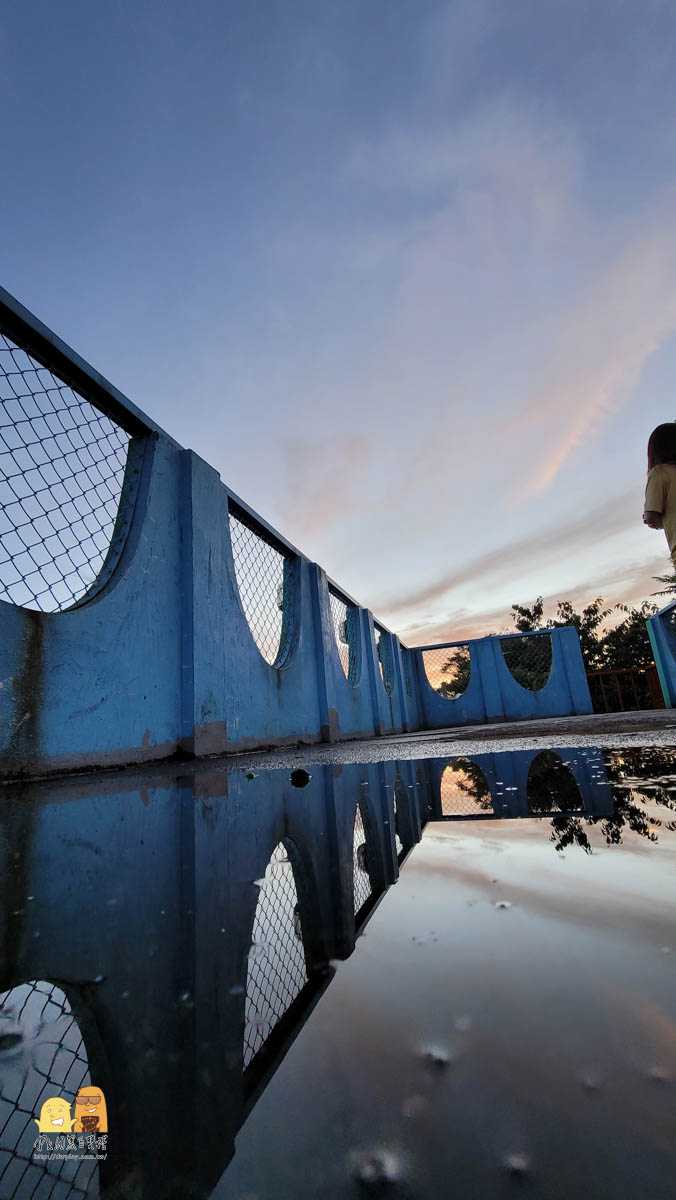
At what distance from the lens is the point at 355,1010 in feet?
1.32

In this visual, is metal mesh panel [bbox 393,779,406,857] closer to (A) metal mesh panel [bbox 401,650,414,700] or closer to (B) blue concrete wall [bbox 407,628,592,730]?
(A) metal mesh panel [bbox 401,650,414,700]

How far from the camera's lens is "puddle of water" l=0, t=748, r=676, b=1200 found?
254 millimetres

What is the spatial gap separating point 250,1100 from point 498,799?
1.09 metres

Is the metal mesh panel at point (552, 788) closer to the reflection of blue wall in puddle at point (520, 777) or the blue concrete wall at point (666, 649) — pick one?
the reflection of blue wall in puddle at point (520, 777)

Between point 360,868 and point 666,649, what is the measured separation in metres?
9.16

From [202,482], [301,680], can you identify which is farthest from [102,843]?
[301,680]

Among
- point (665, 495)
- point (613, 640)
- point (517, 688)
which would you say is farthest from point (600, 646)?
point (665, 495)

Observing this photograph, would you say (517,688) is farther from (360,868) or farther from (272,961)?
(272,961)

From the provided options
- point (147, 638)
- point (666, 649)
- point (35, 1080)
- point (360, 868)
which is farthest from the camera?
point (666, 649)

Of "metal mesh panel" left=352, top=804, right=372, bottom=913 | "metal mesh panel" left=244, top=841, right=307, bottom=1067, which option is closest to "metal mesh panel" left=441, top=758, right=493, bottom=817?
"metal mesh panel" left=352, top=804, right=372, bottom=913

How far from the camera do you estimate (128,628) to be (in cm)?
266

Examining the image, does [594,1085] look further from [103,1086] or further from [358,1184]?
[103,1086]

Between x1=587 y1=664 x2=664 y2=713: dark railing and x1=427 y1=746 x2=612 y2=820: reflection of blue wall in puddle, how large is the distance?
9518 millimetres

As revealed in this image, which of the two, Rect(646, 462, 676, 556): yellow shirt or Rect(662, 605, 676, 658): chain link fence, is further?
Rect(662, 605, 676, 658): chain link fence
